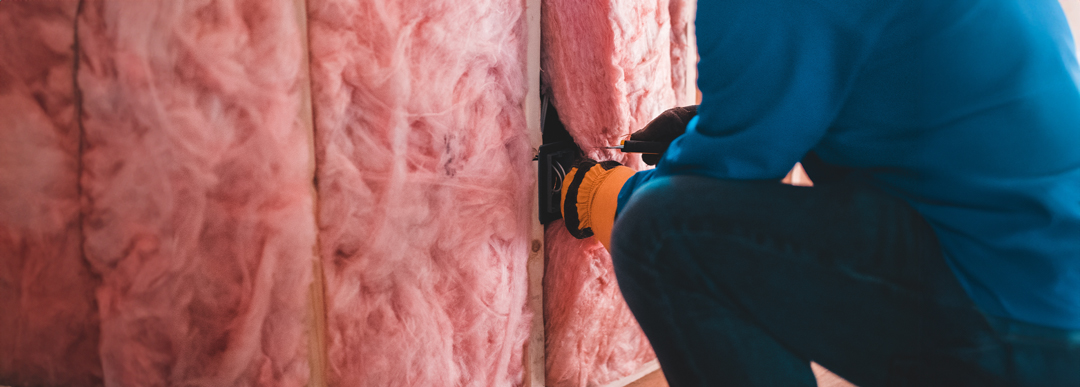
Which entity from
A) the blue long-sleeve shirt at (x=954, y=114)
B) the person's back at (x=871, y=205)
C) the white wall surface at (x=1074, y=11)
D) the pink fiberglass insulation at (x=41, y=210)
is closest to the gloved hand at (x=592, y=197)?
the person's back at (x=871, y=205)

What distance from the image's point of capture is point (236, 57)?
25.0 inches

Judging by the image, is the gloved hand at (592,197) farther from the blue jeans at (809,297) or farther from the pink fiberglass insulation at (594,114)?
the blue jeans at (809,297)

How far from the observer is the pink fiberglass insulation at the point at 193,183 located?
2.00 ft

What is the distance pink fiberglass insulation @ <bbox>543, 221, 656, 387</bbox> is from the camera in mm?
984

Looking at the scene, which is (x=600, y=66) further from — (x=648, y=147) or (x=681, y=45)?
(x=681, y=45)

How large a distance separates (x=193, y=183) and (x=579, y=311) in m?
0.66

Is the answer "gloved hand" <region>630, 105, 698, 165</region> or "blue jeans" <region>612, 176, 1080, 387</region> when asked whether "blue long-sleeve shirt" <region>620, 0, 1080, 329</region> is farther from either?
"gloved hand" <region>630, 105, 698, 165</region>

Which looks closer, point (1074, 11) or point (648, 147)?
point (648, 147)

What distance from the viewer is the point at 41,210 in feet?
2.06

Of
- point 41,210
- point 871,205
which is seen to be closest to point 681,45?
point 871,205

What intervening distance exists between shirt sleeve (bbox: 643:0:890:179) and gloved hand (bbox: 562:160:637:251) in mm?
228

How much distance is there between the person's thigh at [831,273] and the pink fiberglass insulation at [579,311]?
0.38 meters

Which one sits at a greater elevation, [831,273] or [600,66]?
[600,66]

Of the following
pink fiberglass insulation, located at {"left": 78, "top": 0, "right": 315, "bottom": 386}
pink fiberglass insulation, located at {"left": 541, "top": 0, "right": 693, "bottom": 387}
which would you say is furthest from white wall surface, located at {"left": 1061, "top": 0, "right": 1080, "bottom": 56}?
pink fiberglass insulation, located at {"left": 78, "top": 0, "right": 315, "bottom": 386}
